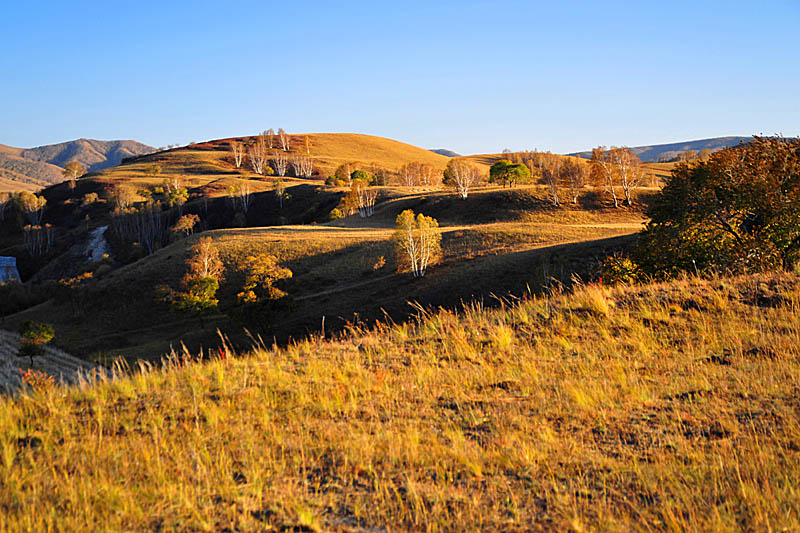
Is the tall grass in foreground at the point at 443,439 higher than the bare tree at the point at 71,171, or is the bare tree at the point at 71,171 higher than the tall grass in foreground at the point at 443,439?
the bare tree at the point at 71,171

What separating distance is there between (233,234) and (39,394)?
7007 centimetres

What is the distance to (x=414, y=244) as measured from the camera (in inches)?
1818

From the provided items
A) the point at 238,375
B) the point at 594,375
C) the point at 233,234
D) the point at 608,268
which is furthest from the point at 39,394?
the point at 233,234

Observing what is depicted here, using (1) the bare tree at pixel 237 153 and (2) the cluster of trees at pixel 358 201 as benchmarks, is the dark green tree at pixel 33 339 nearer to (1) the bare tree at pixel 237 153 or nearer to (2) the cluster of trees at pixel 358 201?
(2) the cluster of trees at pixel 358 201

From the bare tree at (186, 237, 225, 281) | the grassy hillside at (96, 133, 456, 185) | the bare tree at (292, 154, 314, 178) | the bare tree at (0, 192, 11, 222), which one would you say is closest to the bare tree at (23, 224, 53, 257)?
the bare tree at (0, 192, 11, 222)

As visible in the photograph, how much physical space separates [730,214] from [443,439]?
18.8 m

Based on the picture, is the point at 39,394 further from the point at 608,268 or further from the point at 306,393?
the point at 608,268

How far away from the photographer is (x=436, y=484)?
3.24 metres

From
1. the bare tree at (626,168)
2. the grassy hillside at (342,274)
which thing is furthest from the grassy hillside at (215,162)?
the grassy hillside at (342,274)

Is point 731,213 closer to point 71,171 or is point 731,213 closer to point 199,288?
point 199,288

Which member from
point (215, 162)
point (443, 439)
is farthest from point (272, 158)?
point (443, 439)

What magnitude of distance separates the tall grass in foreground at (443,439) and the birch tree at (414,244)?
128ft

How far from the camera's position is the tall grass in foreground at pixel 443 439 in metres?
2.91

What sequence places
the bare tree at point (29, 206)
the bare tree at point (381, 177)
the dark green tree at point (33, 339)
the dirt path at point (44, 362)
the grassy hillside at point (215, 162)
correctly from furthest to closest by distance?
the grassy hillside at point (215, 162) < the bare tree at point (381, 177) < the bare tree at point (29, 206) < the dark green tree at point (33, 339) < the dirt path at point (44, 362)
